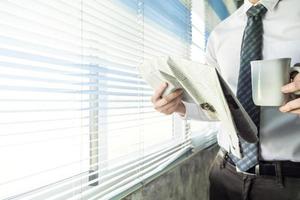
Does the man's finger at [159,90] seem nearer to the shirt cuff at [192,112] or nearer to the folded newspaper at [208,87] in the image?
the folded newspaper at [208,87]

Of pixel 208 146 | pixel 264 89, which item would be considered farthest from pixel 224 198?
pixel 208 146

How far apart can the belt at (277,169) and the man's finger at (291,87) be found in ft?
1.32

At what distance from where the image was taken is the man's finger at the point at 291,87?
780mm

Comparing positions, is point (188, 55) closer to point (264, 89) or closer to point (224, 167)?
point (224, 167)

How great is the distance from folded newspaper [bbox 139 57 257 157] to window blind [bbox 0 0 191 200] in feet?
0.89

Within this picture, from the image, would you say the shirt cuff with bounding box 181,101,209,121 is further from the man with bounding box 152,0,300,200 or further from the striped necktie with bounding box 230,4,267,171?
the striped necktie with bounding box 230,4,267,171

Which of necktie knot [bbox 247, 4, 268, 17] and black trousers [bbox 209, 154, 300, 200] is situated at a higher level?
necktie knot [bbox 247, 4, 268, 17]

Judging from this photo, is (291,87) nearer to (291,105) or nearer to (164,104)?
(291,105)

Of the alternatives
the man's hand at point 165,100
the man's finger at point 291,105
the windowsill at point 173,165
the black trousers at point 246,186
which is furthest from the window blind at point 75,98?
the man's finger at point 291,105

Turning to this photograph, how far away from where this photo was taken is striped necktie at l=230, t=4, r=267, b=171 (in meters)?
1.12

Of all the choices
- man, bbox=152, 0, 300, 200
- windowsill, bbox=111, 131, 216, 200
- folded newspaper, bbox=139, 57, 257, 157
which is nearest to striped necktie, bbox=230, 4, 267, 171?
man, bbox=152, 0, 300, 200

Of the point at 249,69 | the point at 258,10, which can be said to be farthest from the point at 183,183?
the point at 258,10

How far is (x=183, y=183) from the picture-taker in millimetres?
2037

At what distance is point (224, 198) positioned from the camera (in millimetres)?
1330
